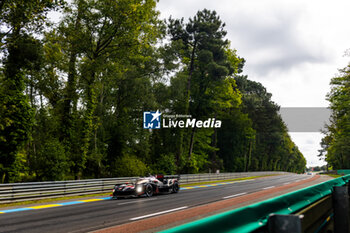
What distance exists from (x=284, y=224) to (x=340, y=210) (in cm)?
267

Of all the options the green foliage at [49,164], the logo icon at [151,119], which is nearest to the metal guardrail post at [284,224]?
the green foliage at [49,164]

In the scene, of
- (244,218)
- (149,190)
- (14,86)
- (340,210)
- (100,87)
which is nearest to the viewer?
(244,218)

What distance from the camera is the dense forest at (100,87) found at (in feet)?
61.1

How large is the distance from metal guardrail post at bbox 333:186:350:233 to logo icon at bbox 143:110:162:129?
27471 millimetres

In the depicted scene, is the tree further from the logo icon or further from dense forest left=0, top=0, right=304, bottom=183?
the logo icon

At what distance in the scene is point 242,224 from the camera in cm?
184

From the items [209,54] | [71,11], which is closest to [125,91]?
[71,11]

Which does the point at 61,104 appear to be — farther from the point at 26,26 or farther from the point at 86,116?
the point at 26,26

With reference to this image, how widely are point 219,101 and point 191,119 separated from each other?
4.92 m

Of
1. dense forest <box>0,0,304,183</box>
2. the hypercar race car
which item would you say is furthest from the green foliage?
the hypercar race car

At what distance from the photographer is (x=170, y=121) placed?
124 ft

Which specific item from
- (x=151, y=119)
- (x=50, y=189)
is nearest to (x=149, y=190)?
(x=50, y=189)

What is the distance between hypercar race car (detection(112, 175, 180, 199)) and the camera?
1561cm

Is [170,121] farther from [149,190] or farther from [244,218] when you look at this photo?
[244,218]
